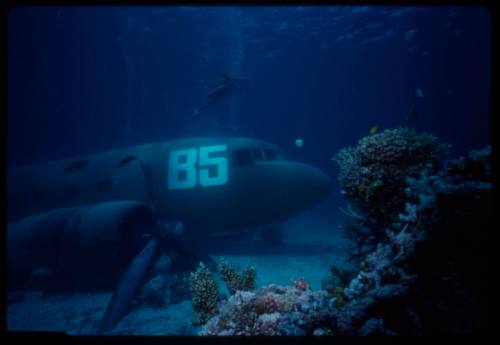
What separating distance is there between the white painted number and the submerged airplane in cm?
3

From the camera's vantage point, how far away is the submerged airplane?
779cm

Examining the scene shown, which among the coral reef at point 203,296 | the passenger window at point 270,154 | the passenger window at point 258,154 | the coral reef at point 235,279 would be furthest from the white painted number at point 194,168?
the coral reef at point 203,296

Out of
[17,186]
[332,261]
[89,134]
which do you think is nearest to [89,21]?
[89,134]

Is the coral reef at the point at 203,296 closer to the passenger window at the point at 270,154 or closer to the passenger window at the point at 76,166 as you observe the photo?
the passenger window at the point at 270,154

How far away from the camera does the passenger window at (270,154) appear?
1041 cm

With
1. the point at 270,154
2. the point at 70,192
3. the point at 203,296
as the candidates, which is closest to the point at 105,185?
the point at 70,192

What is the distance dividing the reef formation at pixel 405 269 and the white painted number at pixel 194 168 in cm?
537

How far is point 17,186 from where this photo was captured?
11.8 m

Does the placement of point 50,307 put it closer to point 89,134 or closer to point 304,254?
point 304,254

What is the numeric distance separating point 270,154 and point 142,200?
469 centimetres

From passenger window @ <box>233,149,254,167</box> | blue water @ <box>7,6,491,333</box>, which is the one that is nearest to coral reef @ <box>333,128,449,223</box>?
passenger window @ <box>233,149,254,167</box>

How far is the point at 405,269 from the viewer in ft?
10.3

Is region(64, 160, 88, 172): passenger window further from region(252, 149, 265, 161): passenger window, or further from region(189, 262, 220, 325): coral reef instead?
region(189, 262, 220, 325): coral reef

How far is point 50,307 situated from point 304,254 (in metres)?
7.88
